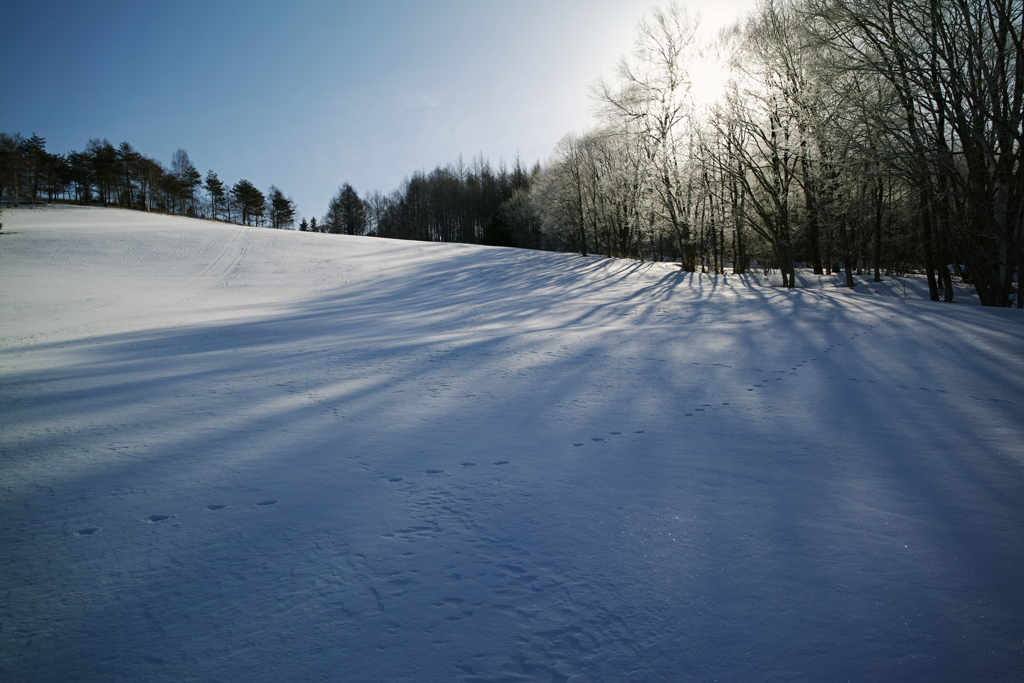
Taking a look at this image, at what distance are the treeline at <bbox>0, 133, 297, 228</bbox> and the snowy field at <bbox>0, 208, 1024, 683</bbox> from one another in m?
53.0

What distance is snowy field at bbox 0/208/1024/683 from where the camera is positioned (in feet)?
5.27

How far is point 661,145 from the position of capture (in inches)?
782

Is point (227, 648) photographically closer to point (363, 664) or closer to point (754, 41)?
point (363, 664)

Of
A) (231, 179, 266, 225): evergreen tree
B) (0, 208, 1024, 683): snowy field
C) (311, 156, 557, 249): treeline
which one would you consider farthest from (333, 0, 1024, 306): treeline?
(231, 179, 266, 225): evergreen tree

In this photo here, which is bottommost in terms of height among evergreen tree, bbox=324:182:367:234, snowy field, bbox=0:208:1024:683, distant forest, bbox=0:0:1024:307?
snowy field, bbox=0:208:1024:683

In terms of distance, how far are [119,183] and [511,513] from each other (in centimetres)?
6373

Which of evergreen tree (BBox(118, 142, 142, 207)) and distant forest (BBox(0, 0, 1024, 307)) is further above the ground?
evergreen tree (BBox(118, 142, 142, 207))

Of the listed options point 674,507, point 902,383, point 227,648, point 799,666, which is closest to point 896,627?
point 799,666

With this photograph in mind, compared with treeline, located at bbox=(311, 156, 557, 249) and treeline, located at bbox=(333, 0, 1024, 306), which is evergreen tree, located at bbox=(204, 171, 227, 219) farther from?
treeline, located at bbox=(333, 0, 1024, 306)

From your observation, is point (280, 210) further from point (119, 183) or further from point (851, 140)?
point (851, 140)

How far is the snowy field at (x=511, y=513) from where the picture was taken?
1.61 m

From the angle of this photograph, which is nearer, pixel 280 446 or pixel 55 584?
pixel 55 584

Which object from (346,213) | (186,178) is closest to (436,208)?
(346,213)

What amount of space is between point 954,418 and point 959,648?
3208 mm
